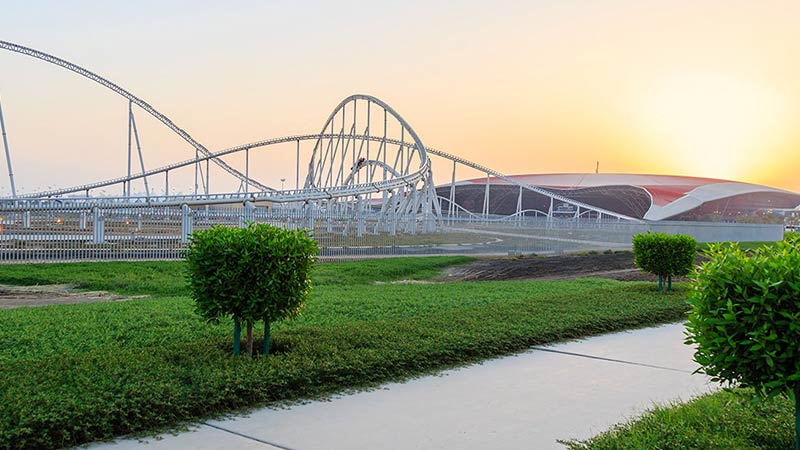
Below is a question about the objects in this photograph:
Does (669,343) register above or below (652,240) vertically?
below

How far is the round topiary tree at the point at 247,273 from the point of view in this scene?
21.2ft

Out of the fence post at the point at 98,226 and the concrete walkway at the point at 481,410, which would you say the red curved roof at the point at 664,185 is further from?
the concrete walkway at the point at 481,410

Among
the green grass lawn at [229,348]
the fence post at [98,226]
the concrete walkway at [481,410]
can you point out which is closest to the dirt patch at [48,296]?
the green grass lawn at [229,348]

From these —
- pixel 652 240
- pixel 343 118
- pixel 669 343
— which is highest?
pixel 343 118

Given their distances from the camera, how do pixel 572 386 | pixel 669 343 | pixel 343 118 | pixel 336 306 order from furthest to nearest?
1. pixel 343 118
2. pixel 336 306
3. pixel 669 343
4. pixel 572 386

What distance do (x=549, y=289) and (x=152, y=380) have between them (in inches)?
415

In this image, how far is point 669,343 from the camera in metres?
8.80

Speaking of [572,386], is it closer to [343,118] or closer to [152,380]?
[152,380]

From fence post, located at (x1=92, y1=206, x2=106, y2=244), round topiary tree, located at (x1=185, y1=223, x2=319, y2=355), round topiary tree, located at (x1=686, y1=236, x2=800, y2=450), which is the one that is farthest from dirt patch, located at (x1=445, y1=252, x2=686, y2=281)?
round topiary tree, located at (x1=686, y1=236, x2=800, y2=450)

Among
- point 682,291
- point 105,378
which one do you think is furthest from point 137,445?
point 682,291

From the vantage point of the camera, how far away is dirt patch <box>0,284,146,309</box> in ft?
43.5

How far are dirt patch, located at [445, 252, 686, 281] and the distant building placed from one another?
56.4 metres

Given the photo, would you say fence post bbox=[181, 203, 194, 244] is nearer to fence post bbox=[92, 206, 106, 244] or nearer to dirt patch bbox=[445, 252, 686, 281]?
fence post bbox=[92, 206, 106, 244]

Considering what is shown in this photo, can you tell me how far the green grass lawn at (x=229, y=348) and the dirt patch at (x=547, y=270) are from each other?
22.8 ft
